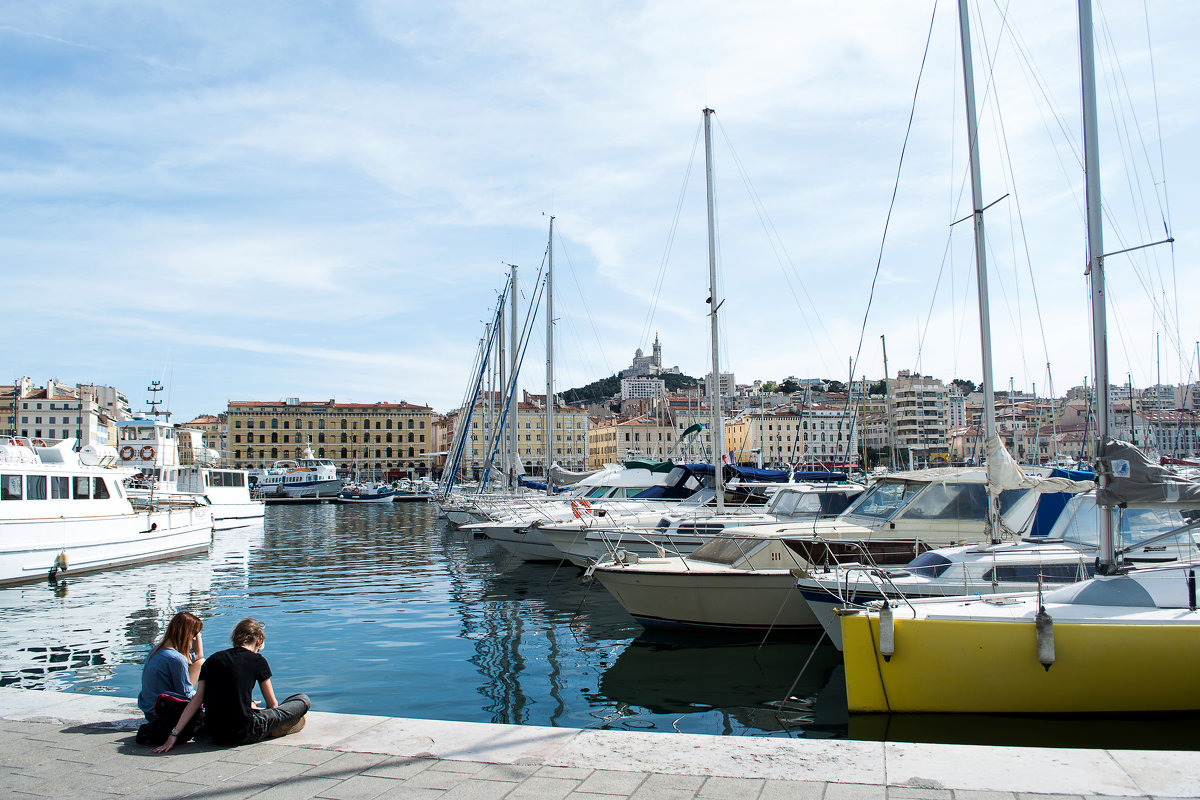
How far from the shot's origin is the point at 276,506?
250ft

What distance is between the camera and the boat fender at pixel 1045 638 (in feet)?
28.9

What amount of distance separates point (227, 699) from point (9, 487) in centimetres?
2135

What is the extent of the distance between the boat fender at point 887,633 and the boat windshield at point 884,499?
8480 mm

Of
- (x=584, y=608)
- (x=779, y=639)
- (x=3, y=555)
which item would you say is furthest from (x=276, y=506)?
(x=779, y=639)

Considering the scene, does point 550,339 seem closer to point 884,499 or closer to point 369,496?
point 884,499

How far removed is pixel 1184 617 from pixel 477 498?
27.0 meters

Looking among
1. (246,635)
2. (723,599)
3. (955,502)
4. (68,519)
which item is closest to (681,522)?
(955,502)

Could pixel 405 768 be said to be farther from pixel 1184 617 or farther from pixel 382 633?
pixel 382 633

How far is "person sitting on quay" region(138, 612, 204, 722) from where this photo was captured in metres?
6.68

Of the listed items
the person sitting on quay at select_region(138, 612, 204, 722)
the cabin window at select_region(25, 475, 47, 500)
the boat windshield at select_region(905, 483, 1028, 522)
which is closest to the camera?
the person sitting on quay at select_region(138, 612, 204, 722)

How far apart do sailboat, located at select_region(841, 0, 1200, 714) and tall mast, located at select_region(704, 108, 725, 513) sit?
13.4 meters

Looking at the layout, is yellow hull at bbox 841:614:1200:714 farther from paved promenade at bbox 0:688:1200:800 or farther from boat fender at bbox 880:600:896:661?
paved promenade at bbox 0:688:1200:800

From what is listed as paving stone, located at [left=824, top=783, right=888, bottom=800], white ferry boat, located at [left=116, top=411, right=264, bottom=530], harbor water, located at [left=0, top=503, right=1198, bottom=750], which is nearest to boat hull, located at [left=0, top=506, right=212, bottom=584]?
harbor water, located at [left=0, top=503, right=1198, bottom=750]

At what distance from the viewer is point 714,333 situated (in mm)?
24344
